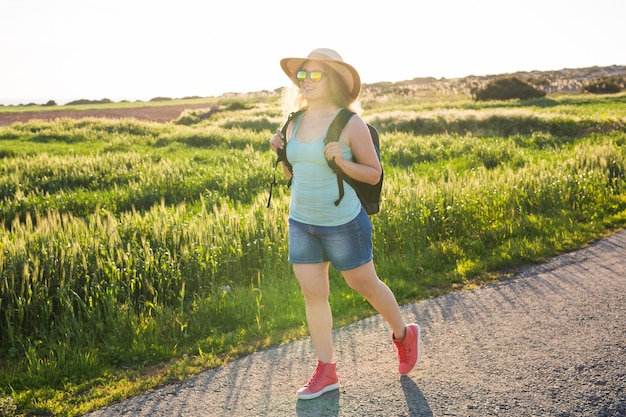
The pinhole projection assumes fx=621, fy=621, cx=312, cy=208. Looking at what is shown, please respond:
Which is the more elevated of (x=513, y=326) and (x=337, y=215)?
(x=337, y=215)

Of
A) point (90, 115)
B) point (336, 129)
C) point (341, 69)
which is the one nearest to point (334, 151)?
A: point (336, 129)

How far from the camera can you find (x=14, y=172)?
16.3 metres

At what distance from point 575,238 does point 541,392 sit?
459 centimetres

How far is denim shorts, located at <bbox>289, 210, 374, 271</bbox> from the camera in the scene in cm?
407

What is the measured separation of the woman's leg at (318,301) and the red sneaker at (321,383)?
7 cm

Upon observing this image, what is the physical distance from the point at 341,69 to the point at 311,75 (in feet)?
0.67

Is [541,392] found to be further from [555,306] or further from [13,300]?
[13,300]

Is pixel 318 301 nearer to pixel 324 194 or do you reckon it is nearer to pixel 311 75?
pixel 324 194

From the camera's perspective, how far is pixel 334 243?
13.4 feet

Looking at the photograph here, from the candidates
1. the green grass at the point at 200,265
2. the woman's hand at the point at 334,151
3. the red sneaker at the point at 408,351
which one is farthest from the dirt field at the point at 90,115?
the woman's hand at the point at 334,151

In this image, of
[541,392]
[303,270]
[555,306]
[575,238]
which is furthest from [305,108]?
[575,238]

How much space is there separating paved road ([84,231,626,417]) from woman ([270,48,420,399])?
0.35 m

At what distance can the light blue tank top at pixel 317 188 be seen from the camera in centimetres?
397

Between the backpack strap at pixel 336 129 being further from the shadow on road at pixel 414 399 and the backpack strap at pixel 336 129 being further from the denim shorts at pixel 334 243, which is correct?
the shadow on road at pixel 414 399
